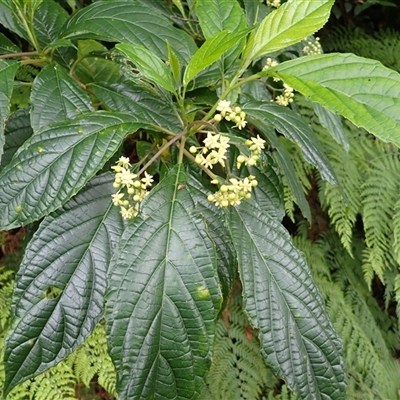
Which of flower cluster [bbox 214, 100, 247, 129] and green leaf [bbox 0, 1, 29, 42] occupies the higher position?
green leaf [bbox 0, 1, 29, 42]

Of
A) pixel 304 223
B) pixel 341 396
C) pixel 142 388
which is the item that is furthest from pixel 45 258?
pixel 304 223

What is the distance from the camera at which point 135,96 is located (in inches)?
40.2

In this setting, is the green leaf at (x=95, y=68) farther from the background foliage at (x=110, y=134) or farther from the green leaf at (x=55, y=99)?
the green leaf at (x=55, y=99)

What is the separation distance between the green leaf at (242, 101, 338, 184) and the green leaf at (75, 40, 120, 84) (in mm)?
486

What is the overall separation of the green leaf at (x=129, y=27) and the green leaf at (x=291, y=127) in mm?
203

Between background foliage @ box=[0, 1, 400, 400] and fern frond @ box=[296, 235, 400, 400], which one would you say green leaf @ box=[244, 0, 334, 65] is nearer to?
background foliage @ box=[0, 1, 400, 400]

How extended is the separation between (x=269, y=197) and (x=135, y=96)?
39 cm

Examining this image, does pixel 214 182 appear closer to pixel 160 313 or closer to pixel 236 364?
pixel 160 313

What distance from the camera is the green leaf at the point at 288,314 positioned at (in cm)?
77

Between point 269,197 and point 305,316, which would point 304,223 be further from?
point 305,316

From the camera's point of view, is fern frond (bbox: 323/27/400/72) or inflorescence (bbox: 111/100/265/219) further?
fern frond (bbox: 323/27/400/72)

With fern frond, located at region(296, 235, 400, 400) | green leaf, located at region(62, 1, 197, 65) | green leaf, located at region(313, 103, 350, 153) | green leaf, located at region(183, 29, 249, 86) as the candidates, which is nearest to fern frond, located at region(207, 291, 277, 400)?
fern frond, located at region(296, 235, 400, 400)

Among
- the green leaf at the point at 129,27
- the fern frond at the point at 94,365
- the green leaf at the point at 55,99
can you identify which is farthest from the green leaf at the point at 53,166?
the fern frond at the point at 94,365

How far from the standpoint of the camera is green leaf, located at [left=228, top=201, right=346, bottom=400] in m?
0.77
